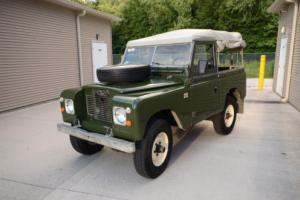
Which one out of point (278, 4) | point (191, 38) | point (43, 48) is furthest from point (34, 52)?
point (278, 4)

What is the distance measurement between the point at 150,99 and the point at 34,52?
264 inches

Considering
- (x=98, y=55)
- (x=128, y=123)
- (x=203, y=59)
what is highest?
(x=98, y=55)

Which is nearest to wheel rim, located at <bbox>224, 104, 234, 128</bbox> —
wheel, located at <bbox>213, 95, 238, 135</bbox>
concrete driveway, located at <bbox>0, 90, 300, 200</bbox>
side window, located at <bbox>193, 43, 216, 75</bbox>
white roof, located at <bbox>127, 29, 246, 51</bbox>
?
wheel, located at <bbox>213, 95, 238, 135</bbox>

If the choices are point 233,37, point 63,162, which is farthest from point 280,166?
point 63,162

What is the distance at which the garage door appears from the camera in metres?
7.06

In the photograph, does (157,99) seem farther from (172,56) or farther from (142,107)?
(172,56)

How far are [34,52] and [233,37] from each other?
6419 millimetres

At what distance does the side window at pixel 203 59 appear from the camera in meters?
3.82

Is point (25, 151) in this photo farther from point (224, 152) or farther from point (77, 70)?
point (77, 70)

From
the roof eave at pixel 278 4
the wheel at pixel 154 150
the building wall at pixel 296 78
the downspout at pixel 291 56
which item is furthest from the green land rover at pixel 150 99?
the roof eave at pixel 278 4

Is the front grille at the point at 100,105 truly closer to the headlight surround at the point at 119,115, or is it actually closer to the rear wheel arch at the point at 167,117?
the headlight surround at the point at 119,115

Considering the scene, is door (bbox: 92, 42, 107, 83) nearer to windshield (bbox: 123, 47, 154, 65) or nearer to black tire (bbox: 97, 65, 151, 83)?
windshield (bbox: 123, 47, 154, 65)

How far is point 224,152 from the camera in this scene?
13.5 feet

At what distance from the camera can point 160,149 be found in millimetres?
3332
